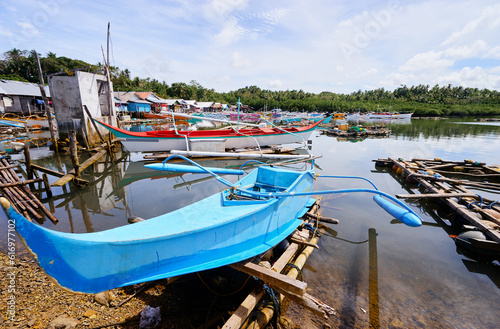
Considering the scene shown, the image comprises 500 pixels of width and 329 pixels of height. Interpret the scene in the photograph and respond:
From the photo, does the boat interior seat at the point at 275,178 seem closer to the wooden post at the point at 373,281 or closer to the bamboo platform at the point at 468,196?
the wooden post at the point at 373,281

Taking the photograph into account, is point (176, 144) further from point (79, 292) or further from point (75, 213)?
point (79, 292)

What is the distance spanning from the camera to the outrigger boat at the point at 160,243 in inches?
104

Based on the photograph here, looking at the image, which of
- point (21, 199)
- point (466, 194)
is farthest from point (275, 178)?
point (21, 199)

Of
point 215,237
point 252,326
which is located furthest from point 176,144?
point 252,326

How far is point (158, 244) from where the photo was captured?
3.03 m

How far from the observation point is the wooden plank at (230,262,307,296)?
3.24 meters

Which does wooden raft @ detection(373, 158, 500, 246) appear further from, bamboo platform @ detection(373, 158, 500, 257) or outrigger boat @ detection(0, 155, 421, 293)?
outrigger boat @ detection(0, 155, 421, 293)

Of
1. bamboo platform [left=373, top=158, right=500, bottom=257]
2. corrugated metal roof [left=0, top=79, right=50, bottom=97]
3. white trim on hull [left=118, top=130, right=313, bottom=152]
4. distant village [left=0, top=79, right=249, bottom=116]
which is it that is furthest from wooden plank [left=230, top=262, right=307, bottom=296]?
corrugated metal roof [left=0, top=79, right=50, bottom=97]

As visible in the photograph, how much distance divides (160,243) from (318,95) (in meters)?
105

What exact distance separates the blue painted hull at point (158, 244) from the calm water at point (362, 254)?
63.6 inches

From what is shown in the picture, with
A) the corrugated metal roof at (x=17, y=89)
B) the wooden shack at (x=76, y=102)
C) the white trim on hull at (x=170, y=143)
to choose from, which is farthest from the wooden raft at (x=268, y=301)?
the corrugated metal roof at (x=17, y=89)

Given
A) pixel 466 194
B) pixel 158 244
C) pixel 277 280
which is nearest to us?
pixel 158 244

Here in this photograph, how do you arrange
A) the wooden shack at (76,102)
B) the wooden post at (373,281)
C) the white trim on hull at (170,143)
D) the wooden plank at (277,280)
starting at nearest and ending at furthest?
1. the wooden plank at (277,280)
2. the wooden post at (373,281)
3. the white trim on hull at (170,143)
4. the wooden shack at (76,102)

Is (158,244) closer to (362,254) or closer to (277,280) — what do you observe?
(277,280)
